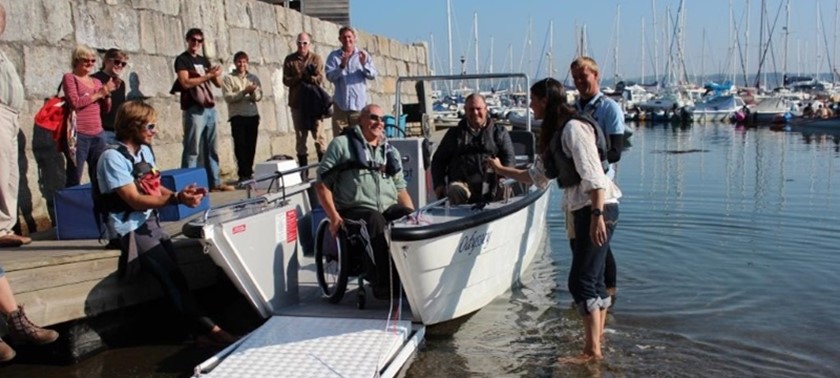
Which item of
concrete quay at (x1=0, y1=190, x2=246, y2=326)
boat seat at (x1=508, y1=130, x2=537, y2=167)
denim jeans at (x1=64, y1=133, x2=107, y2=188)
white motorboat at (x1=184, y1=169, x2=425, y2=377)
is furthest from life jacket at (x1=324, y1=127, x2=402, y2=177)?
boat seat at (x1=508, y1=130, x2=537, y2=167)

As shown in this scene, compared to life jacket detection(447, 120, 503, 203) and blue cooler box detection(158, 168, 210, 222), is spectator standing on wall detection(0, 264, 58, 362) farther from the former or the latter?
life jacket detection(447, 120, 503, 203)

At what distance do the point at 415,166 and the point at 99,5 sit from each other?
360 centimetres

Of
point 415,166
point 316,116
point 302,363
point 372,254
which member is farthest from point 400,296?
point 316,116

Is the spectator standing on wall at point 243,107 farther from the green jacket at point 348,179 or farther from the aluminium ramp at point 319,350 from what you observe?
the aluminium ramp at point 319,350

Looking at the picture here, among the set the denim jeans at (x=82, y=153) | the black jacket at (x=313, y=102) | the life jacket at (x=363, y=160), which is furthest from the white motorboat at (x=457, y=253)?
the black jacket at (x=313, y=102)

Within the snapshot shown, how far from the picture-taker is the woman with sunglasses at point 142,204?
5348 millimetres

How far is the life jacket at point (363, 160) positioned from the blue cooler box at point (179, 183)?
132 cm

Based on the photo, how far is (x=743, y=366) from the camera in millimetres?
5793

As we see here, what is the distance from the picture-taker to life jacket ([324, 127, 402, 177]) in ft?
19.8

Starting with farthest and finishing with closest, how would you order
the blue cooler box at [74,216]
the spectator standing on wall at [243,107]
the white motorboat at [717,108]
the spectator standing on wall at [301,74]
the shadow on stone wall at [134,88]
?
the white motorboat at [717,108] < the spectator standing on wall at [301,74] < the spectator standing on wall at [243,107] < the shadow on stone wall at [134,88] < the blue cooler box at [74,216]

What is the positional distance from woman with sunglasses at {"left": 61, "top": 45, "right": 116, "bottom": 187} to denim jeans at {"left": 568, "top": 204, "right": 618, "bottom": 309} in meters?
3.90

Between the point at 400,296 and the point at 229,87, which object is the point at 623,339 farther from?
the point at 229,87

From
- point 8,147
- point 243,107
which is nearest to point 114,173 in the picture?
point 8,147

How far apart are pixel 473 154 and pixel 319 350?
7.94ft
